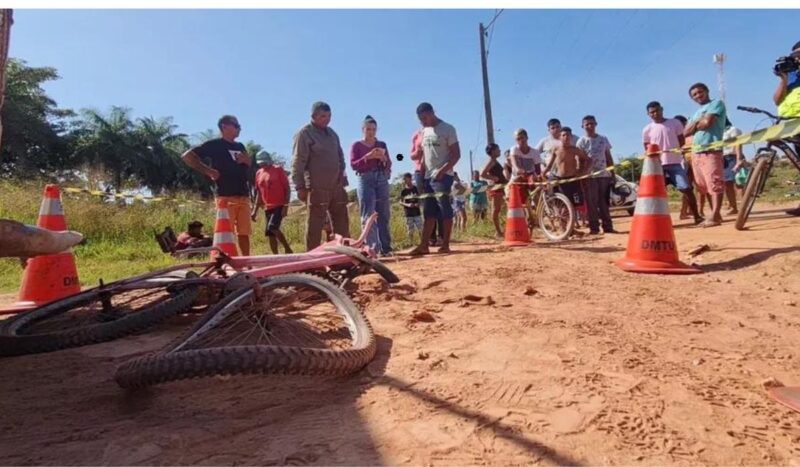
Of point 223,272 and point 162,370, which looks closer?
point 162,370

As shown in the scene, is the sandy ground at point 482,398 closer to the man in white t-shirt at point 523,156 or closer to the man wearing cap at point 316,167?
the man wearing cap at point 316,167

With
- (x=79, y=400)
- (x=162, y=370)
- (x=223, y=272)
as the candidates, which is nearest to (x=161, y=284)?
(x=223, y=272)

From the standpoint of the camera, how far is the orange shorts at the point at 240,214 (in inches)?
212

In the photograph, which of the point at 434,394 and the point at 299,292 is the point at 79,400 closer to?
the point at 299,292

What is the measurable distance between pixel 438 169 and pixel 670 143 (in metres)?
3.44

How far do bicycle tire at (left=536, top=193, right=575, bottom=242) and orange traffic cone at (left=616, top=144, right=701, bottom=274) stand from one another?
2.30 m

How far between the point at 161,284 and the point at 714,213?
Result: 5729 millimetres

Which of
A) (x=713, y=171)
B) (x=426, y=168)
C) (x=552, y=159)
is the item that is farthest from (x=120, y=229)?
(x=713, y=171)

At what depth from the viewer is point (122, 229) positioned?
10492mm

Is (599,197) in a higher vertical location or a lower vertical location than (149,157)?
lower

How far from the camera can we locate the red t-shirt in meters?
6.45

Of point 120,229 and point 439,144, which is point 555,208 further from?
point 120,229

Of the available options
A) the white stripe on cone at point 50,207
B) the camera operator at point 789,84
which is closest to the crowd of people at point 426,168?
the camera operator at point 789,84

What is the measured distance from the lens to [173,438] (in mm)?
1398
